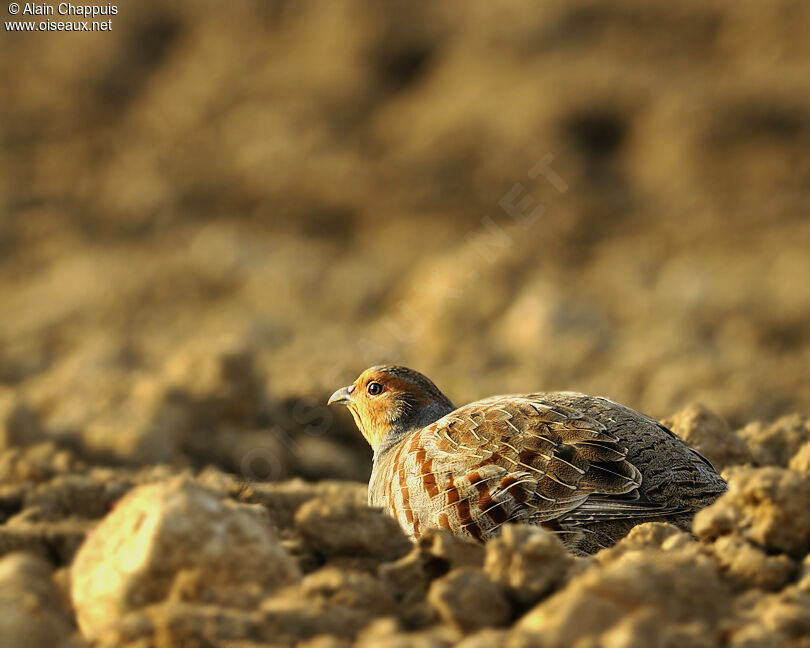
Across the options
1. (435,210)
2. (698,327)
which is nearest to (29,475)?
(698,327)

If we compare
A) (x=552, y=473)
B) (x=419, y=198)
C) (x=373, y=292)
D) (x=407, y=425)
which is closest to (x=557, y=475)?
(x=552, y=473)

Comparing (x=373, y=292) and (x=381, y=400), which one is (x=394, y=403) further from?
(x=373, y=292)

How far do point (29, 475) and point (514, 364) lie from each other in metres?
4.69

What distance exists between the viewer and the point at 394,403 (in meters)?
3.87

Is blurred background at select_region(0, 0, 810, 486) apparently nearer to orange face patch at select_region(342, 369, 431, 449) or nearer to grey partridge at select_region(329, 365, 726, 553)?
orange face patch at select_region(342, 369, 431, 449)

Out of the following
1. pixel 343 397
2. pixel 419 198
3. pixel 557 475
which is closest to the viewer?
pixel 557 475

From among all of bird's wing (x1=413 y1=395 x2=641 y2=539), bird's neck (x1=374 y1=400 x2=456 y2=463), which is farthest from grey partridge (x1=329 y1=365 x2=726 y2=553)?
bird's neck (x1=374 y1=400 x2=456 y2=463)

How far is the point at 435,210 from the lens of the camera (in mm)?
11867

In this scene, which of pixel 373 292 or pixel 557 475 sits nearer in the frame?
pixel 557 475

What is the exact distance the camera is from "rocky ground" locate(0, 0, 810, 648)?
2.03m

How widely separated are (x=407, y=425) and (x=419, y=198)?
8.34m

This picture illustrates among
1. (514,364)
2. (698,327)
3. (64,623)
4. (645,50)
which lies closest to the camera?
(64,623)

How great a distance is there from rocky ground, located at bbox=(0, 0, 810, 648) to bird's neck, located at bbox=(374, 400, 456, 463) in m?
0.41

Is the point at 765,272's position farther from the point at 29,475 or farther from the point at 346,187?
the point at 29,475
